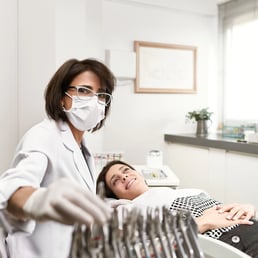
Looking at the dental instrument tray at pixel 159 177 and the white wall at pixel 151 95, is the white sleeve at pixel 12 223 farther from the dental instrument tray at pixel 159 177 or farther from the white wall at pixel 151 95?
the white wall at pixel 151 95

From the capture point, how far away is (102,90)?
1422 mm

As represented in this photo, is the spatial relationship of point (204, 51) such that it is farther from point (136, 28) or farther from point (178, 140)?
point (178, 140)

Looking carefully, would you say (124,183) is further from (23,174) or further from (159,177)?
(23,174)

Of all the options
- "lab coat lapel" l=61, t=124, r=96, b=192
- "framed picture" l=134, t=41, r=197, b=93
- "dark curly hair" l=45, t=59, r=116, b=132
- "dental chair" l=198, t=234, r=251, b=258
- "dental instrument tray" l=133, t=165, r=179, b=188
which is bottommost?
"dental instrument tray" l=133, t=165, r=179, b=188

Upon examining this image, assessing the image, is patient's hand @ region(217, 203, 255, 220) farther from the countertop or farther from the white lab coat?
the countertop

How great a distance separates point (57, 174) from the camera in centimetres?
117

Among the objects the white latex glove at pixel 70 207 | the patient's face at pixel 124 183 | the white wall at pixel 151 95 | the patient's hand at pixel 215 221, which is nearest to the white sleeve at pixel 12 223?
the white latex glove at pixel 70 207

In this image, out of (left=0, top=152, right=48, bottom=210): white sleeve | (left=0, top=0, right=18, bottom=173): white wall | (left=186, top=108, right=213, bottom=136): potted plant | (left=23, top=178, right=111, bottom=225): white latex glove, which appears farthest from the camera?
(left=186, top=108, right=213, bottom=136): potted plant

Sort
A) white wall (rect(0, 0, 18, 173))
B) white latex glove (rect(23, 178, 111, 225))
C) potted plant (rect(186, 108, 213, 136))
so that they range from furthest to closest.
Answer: potted plant (rect(186, 108, 213, 136)), white wall (rect(0, 0, 18, 173)), white latex glove (rect(23, 178, 111, 225))

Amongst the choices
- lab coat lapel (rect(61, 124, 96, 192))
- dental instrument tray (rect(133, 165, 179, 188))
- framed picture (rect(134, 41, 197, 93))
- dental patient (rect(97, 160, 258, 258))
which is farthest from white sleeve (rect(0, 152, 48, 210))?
framed picture (rect(134, 41, 197, 93))

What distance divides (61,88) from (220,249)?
865 mm

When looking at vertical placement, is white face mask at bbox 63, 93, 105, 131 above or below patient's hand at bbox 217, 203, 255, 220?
above

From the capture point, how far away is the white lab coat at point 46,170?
0.98 m

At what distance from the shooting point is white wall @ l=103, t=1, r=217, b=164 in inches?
136
